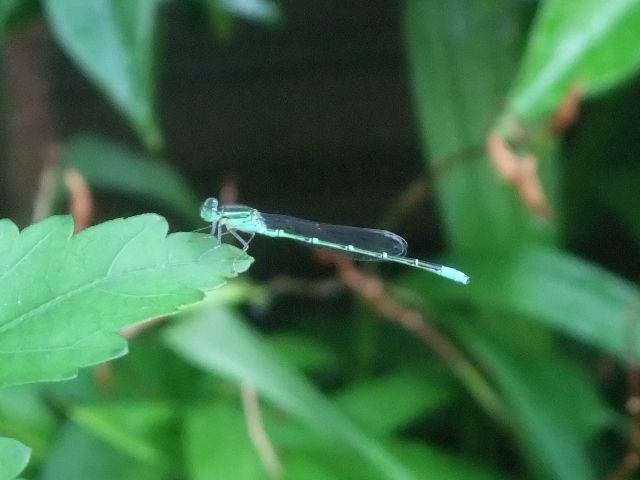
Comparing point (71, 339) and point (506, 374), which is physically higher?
point (71, 339)

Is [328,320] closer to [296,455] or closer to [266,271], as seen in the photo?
[266,271]

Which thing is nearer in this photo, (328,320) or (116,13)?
(116,13)

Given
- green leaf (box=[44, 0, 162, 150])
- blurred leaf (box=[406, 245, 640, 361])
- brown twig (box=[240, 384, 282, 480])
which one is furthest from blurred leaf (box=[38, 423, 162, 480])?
blurred leaf (box=[406, 245, 640, 361])

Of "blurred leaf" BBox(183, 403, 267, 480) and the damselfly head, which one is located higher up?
the damselfly head

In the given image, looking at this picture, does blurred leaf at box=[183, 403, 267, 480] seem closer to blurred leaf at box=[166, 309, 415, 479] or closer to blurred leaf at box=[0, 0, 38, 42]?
blurred leaf at box=[166, 309, 415, 479]

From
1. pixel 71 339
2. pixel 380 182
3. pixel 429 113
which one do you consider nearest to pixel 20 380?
pixel 71 339

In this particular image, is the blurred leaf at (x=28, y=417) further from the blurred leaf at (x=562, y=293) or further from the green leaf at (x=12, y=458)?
the green leaf at (x=12, y=458)
